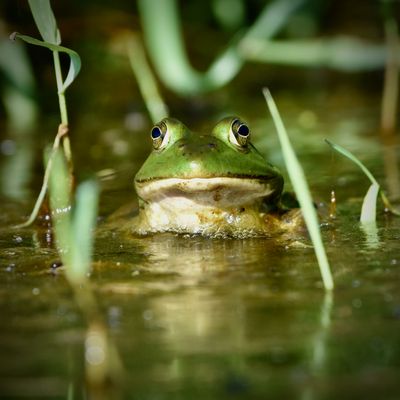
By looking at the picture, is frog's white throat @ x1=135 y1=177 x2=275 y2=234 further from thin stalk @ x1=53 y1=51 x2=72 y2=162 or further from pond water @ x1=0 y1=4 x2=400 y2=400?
thin stalk @ x1=53 y1=51 x2=72 y2=162

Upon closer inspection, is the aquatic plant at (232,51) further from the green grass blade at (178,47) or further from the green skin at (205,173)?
the green skin at (205,173)

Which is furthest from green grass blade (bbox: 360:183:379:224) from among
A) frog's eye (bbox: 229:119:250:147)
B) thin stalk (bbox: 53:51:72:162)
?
thin stalk (bbox: 53:51:72:162)

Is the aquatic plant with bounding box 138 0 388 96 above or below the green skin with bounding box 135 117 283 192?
above

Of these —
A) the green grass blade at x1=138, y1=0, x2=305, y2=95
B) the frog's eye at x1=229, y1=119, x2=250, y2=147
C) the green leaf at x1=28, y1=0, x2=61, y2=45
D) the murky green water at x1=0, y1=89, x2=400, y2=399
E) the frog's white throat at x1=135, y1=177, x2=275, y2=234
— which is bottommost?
the murky green water at x1=0, y1=89, x2=400, y2=399

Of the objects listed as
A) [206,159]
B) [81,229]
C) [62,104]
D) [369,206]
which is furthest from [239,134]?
[81,229]

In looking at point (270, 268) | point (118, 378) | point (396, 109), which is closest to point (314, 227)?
point (270, 268)

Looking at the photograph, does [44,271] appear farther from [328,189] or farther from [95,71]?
[95,71]

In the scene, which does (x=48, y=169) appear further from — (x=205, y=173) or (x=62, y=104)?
(x=205, y=173)
